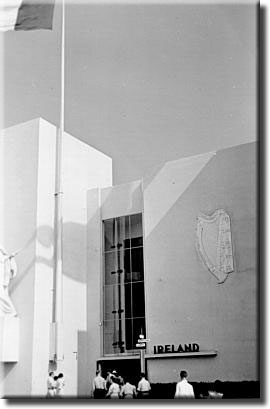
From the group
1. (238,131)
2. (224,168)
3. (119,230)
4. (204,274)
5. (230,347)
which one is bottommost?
(230,347)

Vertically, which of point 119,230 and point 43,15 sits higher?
point 43,15

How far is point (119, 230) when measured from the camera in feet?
67.2

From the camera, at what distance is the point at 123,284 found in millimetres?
19641

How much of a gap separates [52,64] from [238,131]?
6762 mm

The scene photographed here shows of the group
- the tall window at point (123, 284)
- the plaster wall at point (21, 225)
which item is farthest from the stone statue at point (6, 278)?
the tall window at point (123, 284)

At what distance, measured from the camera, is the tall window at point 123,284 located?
19.0 metres

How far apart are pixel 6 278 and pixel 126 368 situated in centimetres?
496

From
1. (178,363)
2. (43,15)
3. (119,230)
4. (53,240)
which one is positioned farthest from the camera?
(119,230)

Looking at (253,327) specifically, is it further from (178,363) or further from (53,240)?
(53,240)

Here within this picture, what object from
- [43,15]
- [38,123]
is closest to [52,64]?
[38,123]

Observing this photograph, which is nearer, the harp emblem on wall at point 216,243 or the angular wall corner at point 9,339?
the harp emblem on wall at point 216,243

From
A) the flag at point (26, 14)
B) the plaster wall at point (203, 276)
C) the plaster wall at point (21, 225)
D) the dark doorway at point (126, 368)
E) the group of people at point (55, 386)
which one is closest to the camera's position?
the flag at point (26, 14)

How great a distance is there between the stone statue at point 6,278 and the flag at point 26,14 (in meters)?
7.24

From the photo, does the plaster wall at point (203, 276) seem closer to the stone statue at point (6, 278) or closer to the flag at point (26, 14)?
the stone statue at point (6, 278)
